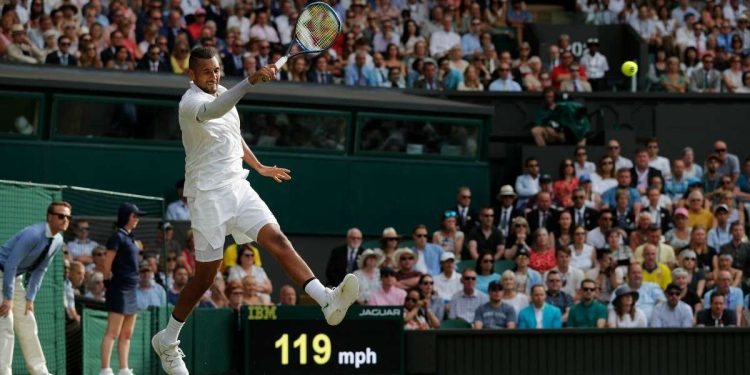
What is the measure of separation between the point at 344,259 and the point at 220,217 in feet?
30.9

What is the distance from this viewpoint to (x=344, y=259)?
1923 cm

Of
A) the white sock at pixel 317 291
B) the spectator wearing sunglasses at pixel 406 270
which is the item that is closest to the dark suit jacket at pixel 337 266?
the spectator wearing sunglasses at pixel 406 270

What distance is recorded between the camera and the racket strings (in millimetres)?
10250

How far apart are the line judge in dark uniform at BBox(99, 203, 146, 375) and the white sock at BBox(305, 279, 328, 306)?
199 inches

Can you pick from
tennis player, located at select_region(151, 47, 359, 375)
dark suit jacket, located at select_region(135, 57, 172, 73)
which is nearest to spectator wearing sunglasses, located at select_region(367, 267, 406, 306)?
dark suit jacket, located at select_region(135, 57, 172, 73)

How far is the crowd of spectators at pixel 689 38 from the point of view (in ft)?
79.0

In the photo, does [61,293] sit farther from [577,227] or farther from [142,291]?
[577,227]

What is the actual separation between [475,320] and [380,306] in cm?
149

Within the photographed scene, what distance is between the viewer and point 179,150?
21.0 m

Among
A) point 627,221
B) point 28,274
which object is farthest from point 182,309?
point 627,221

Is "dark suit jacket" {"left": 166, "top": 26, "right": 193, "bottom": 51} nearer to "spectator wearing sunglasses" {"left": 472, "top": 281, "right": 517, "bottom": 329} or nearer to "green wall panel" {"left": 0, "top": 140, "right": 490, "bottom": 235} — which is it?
"green wall panel" {"left": 0, "top": 140, "right": 490, "bottom": 235}

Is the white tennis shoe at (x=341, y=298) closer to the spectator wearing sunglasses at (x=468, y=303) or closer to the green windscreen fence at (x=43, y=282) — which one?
the green windscreen fence at (x=43, y=282)

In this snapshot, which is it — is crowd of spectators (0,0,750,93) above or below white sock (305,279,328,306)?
above

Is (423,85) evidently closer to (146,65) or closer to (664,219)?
(146,65)
